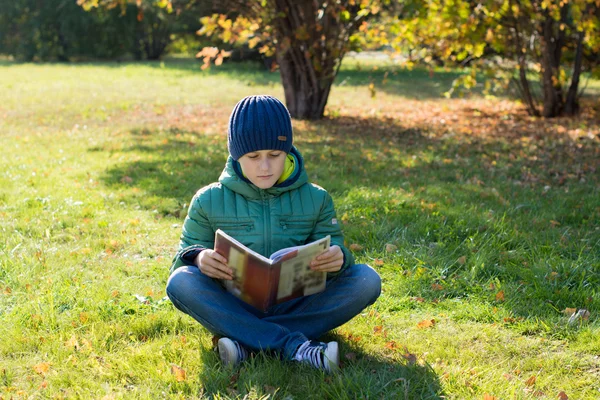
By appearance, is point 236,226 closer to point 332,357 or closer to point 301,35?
point 332,357

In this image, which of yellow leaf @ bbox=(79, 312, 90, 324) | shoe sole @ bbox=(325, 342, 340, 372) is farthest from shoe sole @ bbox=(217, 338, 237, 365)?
yellow leaf @ bbox=(79, 312, 90, 324)

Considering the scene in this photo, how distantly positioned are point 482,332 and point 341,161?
420cm

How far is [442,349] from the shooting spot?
3150 mm

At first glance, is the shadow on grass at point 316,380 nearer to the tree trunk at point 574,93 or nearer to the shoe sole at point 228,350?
the shoe sole at point 228,350

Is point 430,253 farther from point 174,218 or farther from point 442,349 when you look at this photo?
point 174,218

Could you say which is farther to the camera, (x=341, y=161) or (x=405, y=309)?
(x=341, y=161)

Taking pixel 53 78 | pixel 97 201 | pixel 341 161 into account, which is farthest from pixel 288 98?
pixel 53 78

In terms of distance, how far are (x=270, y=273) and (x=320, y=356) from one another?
0.45m

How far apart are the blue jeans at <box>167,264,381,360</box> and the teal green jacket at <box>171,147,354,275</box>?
5.2 inches

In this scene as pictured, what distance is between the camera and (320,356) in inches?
112

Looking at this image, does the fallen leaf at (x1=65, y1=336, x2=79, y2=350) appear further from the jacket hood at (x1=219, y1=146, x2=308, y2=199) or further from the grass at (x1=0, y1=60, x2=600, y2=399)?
the jacket hood at (x1=219, y1=146, x2=308, y2=199)

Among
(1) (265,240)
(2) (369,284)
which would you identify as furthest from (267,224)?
(2) (369,284)

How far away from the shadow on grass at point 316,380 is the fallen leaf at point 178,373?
77 millimetres

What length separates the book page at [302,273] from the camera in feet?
9.05
